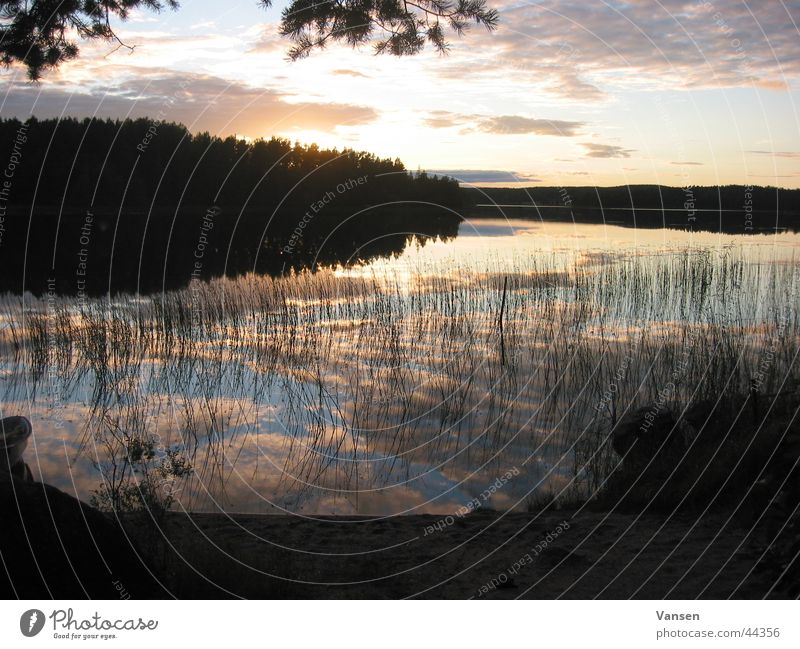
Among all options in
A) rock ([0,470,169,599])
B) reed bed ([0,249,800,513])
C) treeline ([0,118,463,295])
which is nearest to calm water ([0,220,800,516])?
reed bed ([0,249,800,513])

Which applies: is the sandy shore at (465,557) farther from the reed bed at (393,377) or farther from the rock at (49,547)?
the reed bed at (393,377)

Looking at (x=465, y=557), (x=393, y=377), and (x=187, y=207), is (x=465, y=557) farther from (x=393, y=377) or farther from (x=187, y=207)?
(x=187, y=207)

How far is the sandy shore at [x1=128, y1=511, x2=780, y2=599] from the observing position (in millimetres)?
5105

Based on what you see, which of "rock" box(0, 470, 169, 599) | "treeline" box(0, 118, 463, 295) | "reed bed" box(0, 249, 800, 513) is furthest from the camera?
"treeline" box(0, 118, 463, 295)

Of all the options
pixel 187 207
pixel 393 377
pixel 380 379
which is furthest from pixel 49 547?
pixel 187 207

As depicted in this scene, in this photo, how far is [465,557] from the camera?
233 inches

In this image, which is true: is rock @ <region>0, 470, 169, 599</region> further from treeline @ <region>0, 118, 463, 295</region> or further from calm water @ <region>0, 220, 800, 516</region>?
treeline @ <region>0, 118, 463, 295</region>

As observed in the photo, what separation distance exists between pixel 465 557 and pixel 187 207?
171 feet

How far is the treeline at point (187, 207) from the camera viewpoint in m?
26.3

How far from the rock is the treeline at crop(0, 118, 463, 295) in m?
16.5

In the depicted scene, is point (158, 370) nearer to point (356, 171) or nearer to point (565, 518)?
point (565, 518)

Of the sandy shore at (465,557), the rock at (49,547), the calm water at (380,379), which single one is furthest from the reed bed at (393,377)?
the rock at (49,547)

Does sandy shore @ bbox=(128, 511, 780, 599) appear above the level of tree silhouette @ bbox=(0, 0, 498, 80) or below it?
below

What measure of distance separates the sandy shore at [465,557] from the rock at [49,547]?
0.60 metres
